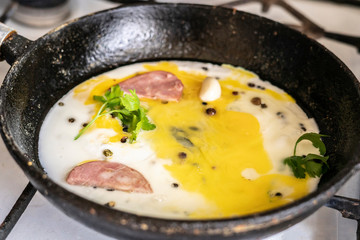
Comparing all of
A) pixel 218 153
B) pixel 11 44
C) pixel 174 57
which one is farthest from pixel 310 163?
pixel 11 44

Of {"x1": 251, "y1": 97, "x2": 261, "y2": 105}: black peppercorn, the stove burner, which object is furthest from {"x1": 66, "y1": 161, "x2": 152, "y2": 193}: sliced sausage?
the stove burner

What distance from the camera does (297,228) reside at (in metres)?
1.07

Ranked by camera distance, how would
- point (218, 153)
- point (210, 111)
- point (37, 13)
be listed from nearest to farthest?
point (218, 153), point (210, 111), point (37, 13)

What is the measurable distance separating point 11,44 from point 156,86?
15.8 inches

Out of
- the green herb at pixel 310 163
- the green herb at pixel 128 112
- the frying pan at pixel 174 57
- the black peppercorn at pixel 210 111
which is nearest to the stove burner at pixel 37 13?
the frying pan at pixel 174 57

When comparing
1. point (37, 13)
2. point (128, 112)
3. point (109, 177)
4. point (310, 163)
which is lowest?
point (109, 177)

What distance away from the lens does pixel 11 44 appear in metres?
1.15

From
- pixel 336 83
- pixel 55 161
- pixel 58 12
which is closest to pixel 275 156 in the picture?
pixel 336 83

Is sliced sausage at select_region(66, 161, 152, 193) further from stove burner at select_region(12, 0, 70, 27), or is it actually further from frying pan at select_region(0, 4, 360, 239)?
stove burner at select_region(12, 0, 70, 27)

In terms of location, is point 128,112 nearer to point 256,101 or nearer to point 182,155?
point 182,155

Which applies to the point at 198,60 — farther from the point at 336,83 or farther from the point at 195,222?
the point at 195,222

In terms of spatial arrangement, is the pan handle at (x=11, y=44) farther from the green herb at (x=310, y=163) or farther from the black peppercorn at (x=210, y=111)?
the green herb at (x=310, y=163)

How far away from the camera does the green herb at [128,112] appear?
111 centimetres

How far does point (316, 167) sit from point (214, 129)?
28 centimetres
